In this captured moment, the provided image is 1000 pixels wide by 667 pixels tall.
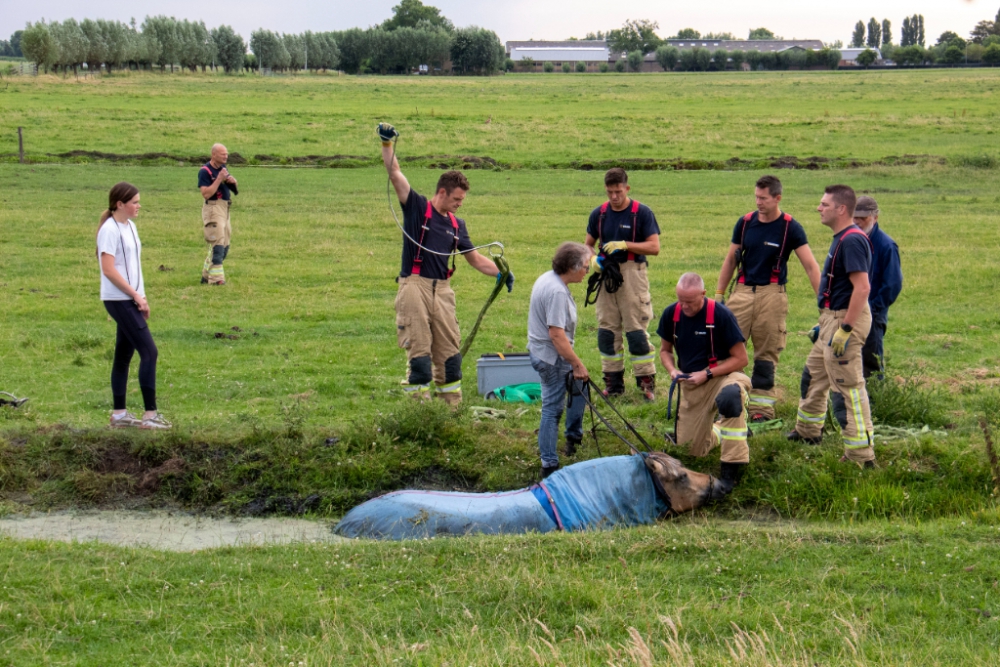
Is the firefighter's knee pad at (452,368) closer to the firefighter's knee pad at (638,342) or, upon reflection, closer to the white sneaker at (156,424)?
the firefighter's knee pad at (638,342)

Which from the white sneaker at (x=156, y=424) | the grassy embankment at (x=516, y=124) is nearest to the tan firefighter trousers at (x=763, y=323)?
the white sneaker at (x=156, y=424)

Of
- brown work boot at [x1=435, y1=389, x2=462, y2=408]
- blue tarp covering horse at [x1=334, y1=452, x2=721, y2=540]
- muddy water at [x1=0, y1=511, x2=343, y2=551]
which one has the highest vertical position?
brown work boot at [x1=435, y1=389, x2=462, y2=408]

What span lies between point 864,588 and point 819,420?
2.92 metres

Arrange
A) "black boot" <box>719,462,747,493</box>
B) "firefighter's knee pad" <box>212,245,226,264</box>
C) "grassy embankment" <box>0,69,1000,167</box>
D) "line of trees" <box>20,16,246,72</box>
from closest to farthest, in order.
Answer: "black boot" <box>719,462,747,493</box> → "firefighter's knee pad" <box>212,245,226,264</box> → "grassy embankment" <box>0,69,1000,167</box> → "line of trees" <box>20,16,246,72</box>

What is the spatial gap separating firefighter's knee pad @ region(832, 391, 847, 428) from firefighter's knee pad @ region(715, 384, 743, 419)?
40.6 inches

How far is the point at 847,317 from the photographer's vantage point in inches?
305

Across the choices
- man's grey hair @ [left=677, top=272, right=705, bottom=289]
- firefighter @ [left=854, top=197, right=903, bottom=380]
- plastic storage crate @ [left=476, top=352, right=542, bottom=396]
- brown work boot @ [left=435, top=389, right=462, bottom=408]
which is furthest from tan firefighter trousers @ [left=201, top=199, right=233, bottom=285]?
firefighter @ [left=854, top=197, right=903, bottom=380]

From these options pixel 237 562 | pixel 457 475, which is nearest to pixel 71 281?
pixel 457 475

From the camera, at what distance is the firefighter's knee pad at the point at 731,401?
25.5ft

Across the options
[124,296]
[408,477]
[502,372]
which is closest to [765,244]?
[502,372]

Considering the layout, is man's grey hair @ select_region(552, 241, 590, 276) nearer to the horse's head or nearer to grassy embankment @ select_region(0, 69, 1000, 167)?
the horse's head

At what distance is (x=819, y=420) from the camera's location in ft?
28.3

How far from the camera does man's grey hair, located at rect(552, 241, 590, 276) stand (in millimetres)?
7781

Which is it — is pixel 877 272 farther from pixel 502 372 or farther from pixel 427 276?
pixel 427 276
